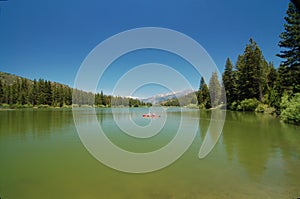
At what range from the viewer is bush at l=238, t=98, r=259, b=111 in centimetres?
2823

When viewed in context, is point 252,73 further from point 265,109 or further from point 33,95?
point 33,95

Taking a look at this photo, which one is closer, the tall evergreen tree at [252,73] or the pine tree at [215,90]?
the tall evergreen tree at [252,73]

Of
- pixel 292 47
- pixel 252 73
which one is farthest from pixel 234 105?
pixel 292 47

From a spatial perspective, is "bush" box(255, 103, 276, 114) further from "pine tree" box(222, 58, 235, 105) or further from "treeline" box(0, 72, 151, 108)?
"treeline" box(0, 72, 151, 108)

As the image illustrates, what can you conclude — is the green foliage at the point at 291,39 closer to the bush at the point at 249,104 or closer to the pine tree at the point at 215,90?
the bush at the point at 249,104

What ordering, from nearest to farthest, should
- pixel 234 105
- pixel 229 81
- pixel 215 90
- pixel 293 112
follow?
pixel 293 112
pixel 234 105
pixel 229 81
pixel 215 90

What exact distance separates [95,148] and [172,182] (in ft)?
14.6

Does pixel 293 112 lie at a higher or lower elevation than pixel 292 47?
lower

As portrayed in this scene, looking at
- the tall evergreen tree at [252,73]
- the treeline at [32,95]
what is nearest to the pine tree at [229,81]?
the tall evergreen tree at [252,73]

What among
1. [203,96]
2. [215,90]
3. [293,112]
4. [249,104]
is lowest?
[293,112]

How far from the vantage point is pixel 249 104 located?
2873 cm

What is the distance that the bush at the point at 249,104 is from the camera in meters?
28.2

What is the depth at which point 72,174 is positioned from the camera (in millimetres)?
4602

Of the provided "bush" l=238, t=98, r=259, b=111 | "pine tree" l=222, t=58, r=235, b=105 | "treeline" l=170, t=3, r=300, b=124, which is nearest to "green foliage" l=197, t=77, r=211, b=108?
"treeline" l=170, t=3, r=300, b=124
